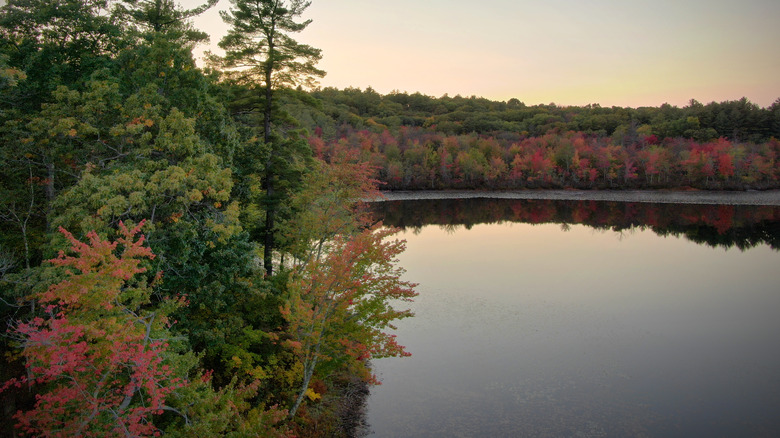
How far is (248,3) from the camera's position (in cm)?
1783

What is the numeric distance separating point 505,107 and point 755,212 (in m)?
110

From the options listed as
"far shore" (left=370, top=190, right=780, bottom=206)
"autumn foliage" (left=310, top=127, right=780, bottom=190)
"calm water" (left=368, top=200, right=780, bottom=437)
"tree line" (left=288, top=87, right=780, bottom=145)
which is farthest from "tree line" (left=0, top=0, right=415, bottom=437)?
"tree line" (left=288, top=87, right=780, bottom=145)

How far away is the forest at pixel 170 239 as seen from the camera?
8719 mm

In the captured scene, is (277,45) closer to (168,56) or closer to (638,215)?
(168,56)

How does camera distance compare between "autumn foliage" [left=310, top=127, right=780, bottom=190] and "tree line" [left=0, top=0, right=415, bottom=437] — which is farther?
"autumn foliage" [left=310, top=127, right=780, bottom=190]

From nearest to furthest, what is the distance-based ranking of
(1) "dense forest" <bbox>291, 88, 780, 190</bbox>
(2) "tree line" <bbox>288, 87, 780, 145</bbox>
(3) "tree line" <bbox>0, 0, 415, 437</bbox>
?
(3) "tree line" <bbox>0, 0, 415, 437</bbox>, (1) "dense forest" <bbox>291, 88, 780, 190</bbox>, (2) "tree line" <bbox>288, 87, 780, 145</bbox>

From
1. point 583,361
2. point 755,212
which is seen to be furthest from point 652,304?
point 755,212

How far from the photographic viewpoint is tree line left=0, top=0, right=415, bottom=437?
934 cm

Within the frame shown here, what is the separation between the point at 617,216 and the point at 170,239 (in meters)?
54.2

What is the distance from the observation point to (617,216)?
54.8 m

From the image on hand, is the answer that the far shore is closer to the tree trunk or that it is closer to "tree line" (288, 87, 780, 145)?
"tree line" (288, 87, 780, 145)

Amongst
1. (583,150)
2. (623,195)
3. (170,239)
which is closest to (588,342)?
(170,239)

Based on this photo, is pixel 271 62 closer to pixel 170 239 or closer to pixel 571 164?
pixel 170 239

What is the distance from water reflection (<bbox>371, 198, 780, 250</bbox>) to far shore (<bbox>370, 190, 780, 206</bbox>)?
16.9 feet
